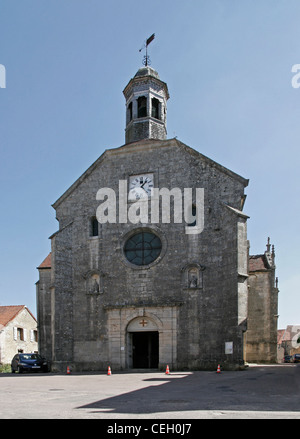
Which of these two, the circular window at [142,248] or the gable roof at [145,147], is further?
the circular window at [142,248]

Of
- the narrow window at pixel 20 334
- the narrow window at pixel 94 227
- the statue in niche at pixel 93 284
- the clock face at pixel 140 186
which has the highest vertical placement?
the clock face at pixel 140 186

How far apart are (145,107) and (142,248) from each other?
31.4ft

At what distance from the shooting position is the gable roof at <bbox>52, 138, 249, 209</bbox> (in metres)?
23.7

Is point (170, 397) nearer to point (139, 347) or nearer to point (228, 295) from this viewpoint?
point (228, 295)

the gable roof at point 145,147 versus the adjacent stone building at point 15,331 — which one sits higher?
the gable roof at point 145,147

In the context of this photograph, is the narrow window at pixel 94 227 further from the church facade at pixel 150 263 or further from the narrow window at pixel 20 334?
the narrow window at pixel 20 334

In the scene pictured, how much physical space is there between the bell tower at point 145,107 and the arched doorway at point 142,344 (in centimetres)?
1110

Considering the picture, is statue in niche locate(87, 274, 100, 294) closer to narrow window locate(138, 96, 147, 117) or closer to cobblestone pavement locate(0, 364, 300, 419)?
narrow window locate(138, 96, 147, 117)

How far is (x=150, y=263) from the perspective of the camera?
23.9 m

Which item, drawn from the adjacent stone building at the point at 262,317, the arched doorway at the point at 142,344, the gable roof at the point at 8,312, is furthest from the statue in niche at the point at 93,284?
the gable roof at the point at 8,312

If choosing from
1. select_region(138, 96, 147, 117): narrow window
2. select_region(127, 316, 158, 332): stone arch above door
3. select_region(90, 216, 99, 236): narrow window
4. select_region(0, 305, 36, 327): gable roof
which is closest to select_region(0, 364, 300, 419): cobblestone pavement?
select_region(127, 316, 158, 332): stone arch above door

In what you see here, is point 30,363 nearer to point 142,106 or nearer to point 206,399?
point 206,399

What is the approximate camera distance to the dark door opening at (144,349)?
77.8 feet

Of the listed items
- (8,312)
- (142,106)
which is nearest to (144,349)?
(142,106)
